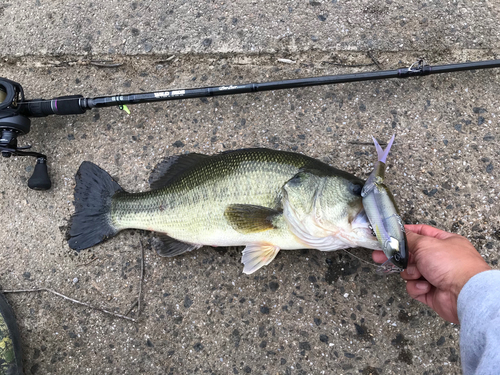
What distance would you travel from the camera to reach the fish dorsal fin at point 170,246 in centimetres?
235

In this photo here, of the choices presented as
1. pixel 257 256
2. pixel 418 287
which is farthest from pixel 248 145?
pixel 418 287

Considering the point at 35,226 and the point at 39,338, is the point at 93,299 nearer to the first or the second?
the point at 39,338

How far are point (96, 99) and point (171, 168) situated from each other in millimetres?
797

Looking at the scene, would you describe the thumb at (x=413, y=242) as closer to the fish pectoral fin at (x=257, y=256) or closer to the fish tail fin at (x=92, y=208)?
the fish pectoral fin at (x=257, y=256)

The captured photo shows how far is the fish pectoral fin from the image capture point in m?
2.15

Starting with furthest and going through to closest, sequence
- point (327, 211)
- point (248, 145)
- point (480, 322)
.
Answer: point (248, 145)
point (327, 211)
point (480, 322)

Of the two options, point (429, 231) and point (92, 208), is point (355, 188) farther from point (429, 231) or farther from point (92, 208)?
point (92, 208)

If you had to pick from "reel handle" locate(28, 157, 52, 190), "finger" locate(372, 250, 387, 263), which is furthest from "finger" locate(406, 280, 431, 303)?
"reel handle" locate(28, 157, 52, 190)

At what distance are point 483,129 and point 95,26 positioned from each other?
11.0 feet

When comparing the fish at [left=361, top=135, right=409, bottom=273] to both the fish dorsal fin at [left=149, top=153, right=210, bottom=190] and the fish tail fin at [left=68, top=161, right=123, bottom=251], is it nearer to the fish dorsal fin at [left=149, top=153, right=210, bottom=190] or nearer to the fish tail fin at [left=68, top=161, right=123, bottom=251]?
the fish dorsal fin at [left=149, top=153, right=210, bottom=190]

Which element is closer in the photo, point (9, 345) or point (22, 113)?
point (9, 345)

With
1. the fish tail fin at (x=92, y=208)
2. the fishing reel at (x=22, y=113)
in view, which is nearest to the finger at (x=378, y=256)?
the fish tail fin at (x=92, y=208)

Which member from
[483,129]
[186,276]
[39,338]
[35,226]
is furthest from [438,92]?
A: [39,338]

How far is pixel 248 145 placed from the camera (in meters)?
2.60
